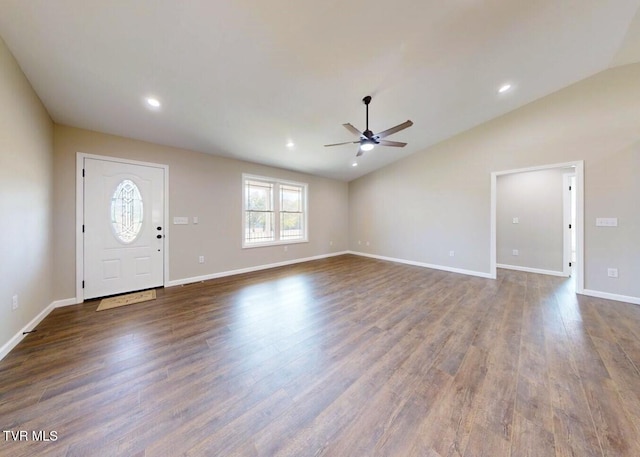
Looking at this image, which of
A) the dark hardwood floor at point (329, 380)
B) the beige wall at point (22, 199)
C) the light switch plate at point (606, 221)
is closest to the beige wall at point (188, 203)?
the beige wall at point (22, 199)

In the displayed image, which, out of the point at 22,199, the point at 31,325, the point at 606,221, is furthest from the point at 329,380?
the point at 606,221

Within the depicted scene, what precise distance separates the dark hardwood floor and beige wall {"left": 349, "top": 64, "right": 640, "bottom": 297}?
1193mm

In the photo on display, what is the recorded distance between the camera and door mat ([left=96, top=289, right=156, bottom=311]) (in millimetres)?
3195

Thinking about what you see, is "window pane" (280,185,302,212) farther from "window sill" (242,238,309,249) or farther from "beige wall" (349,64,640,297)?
"beige wall" (349,64,640,297)

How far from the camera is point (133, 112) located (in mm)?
3016

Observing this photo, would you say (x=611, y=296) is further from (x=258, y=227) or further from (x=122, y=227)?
(x=122, y=227)

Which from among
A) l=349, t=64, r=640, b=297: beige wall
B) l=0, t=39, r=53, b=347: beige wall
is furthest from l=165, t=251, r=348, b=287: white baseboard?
l=349, t=64, r=640, b=297: beige wall

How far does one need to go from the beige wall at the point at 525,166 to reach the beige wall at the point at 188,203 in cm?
298

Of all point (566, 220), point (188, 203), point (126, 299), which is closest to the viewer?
point (126, 299)

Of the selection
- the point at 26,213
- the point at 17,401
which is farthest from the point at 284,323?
the point at 26,213

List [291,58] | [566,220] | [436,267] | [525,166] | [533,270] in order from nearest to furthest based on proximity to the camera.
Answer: [291,58] → [525,166] → [566,220] → [533,270] → [436,267]

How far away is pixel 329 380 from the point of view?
5.68ft

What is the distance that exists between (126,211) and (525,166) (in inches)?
278

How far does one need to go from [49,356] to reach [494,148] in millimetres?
7050
